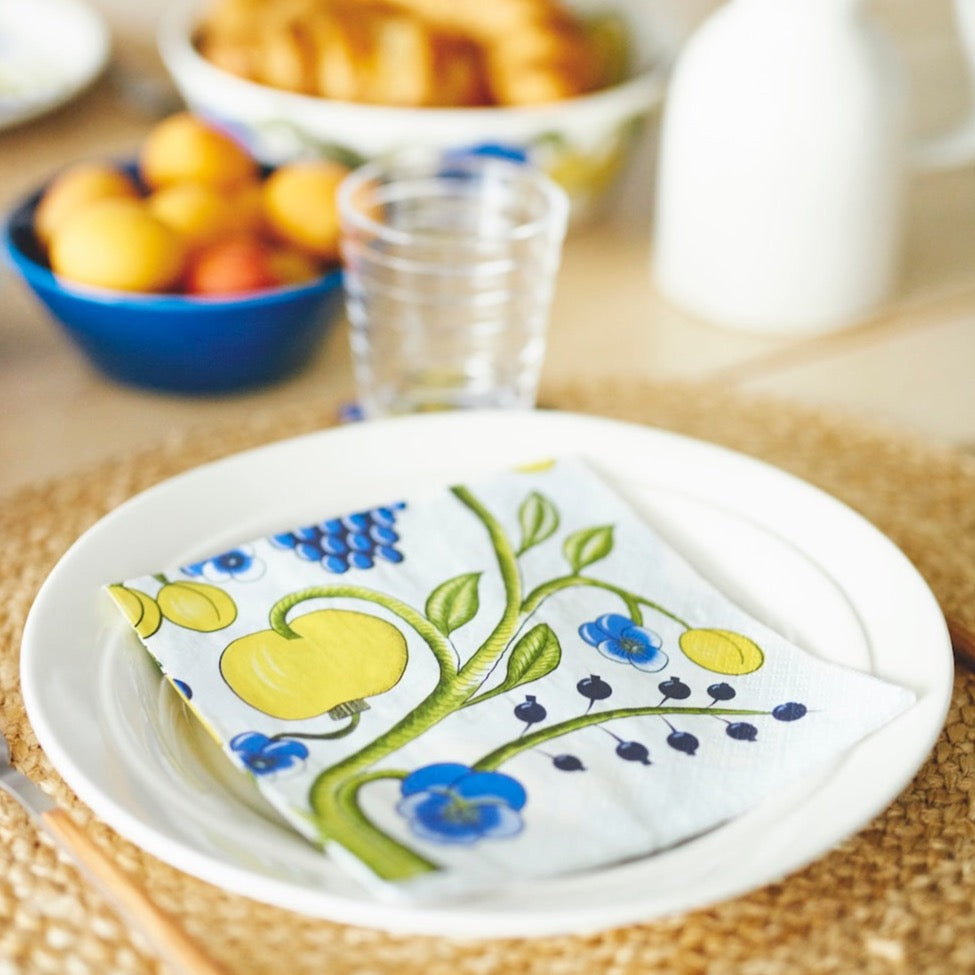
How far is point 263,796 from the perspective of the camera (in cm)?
42

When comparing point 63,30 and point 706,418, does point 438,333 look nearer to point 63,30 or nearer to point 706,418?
point 706,418

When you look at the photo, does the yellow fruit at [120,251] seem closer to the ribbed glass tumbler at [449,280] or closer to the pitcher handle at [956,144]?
the ribbed glass tumbler at [449,280]

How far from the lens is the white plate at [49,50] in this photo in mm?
1080

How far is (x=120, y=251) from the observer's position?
2.27 feet

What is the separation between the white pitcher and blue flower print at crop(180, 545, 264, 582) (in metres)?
0.42

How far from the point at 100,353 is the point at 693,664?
0.42 meters

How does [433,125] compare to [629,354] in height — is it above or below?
above

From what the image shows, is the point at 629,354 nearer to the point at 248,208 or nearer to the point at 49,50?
the point at 248,208

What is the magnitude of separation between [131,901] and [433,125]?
0.59 meters

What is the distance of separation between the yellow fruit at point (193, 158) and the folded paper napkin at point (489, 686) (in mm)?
334

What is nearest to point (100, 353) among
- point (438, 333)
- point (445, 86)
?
point (438, 333)

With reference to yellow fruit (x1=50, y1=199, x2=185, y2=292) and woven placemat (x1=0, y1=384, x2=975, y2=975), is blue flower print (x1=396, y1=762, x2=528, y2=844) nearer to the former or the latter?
woven placemat (x1=0, y1=384, x2=975, y2=975)

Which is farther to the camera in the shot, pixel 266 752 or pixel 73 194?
pixel 73 194

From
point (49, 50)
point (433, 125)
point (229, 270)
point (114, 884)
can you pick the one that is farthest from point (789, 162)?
point (49, 50)
